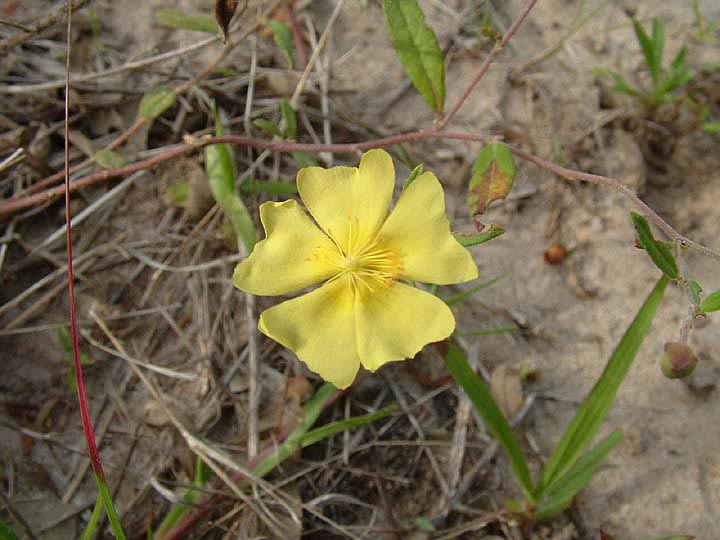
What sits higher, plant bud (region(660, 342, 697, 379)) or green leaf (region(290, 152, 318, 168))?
green leaf (region(290, 152, 318, 168))

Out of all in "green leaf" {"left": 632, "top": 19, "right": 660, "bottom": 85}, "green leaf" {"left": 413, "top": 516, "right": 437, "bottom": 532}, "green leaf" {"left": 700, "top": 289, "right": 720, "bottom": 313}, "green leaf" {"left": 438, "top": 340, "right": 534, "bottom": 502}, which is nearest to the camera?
"green leaf" {"left": 700, "top": 289, "right": 720, "bottom": 313}

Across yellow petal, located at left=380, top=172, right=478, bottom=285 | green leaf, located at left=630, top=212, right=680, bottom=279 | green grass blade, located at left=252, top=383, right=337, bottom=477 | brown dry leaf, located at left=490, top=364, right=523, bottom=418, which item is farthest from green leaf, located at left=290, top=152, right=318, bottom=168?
green leaf, located at left=630, top=212, right=680, bottom=279

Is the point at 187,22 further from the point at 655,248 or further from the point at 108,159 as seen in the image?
the point at 655,248

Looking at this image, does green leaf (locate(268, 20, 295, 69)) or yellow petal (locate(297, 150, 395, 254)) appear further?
green leaf (locate(268, 20, 295, 69))

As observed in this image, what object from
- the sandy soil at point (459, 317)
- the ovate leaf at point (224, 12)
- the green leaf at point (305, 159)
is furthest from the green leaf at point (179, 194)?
the ovate leaf at point (224, 12)

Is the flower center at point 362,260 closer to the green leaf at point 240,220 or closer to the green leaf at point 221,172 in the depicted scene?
the green leaf at point 240,220

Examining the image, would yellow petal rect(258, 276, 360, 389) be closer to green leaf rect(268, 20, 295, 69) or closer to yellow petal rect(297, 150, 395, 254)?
yellow petal rect(297, 150, 395, 254)

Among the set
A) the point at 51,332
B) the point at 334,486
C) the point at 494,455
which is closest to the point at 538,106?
the point at 494,455
